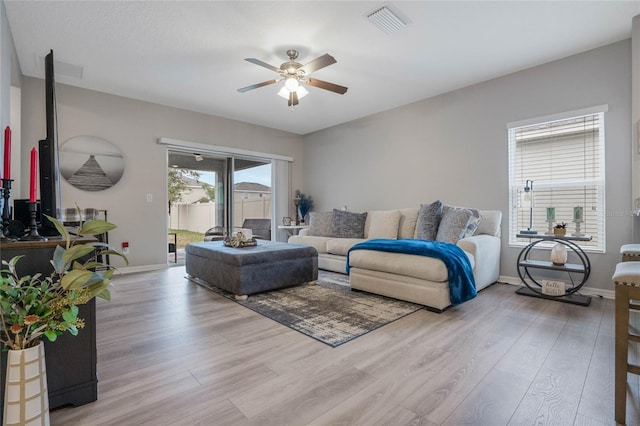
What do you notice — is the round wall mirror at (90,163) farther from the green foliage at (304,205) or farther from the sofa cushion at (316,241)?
the green foliage at (304,205)

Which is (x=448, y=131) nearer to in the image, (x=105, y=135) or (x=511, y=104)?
(x=511, y=104)

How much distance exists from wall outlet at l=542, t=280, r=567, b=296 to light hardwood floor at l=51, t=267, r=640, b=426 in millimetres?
400

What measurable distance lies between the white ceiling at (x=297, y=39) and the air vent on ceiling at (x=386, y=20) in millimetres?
55

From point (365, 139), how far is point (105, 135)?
412 centimetres

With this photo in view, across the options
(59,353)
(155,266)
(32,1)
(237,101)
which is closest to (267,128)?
(237,101)

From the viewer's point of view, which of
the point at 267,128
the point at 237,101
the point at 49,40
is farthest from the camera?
the point at 267,128

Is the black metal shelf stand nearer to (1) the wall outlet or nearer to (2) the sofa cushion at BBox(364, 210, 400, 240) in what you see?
(1) the wall outlet

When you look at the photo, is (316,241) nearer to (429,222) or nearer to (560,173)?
(429,222)

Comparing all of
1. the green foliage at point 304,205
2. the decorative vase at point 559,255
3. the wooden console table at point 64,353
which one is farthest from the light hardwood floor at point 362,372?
the green foliage at point 304,205

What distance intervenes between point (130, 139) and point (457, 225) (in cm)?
477

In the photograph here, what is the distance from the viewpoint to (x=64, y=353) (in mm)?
1421

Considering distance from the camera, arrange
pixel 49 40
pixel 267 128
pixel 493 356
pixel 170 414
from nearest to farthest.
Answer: pixel 170 414
pixel 493 356
pixel 49 40
pixel 267 128

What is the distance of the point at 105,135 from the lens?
176 inches

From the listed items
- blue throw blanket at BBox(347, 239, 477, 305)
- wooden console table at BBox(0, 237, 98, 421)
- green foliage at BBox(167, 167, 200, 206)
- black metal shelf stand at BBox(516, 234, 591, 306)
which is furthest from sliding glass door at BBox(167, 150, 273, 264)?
black metal shelf stand at BBox(516, 234, 591, 306)
